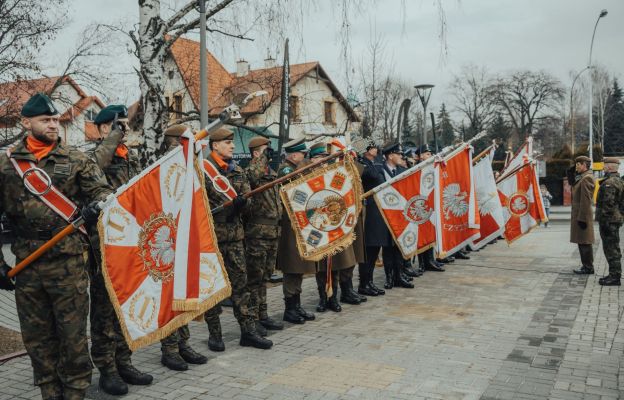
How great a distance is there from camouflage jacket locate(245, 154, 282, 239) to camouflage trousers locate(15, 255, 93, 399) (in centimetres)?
→ 249

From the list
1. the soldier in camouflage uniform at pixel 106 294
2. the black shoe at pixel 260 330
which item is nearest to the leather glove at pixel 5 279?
the soldier in camouflage uniform at pixel 106 294

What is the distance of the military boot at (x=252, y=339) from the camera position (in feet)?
19.6

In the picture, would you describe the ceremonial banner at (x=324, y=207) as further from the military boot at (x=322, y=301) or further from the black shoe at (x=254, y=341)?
the black shoe at (x=254, y=341)

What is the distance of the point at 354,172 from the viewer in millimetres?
7168

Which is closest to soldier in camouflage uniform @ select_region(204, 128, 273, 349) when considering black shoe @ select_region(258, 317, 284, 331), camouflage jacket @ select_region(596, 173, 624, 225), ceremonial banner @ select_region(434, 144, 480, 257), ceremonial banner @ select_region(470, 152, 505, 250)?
black shoe @ select_region(258, 317, 284, 331)

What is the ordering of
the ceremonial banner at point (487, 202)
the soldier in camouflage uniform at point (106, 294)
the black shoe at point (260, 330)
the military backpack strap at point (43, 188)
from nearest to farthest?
the military backpack strap at point (43, 188), the soldier in camouflage uniform at point (106, 294), the black shoe at point (260, 330), the ceremonial banner at point (487, 202)

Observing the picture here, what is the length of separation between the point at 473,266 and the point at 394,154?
340 centimetres

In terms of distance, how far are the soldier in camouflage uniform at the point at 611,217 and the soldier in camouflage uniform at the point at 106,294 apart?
24.2ft

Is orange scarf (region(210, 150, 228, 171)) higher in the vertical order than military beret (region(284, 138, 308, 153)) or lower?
lower

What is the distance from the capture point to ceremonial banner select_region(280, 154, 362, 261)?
6.78 m

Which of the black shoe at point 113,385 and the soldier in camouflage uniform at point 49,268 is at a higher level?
the soldier in camouflage uniform at point 49,268

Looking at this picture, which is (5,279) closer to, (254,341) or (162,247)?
(162,247)

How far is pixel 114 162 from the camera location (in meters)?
4.92

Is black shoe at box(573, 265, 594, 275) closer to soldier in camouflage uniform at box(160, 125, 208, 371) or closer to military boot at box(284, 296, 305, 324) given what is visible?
military boot at box(284, 296, 305, 324)
